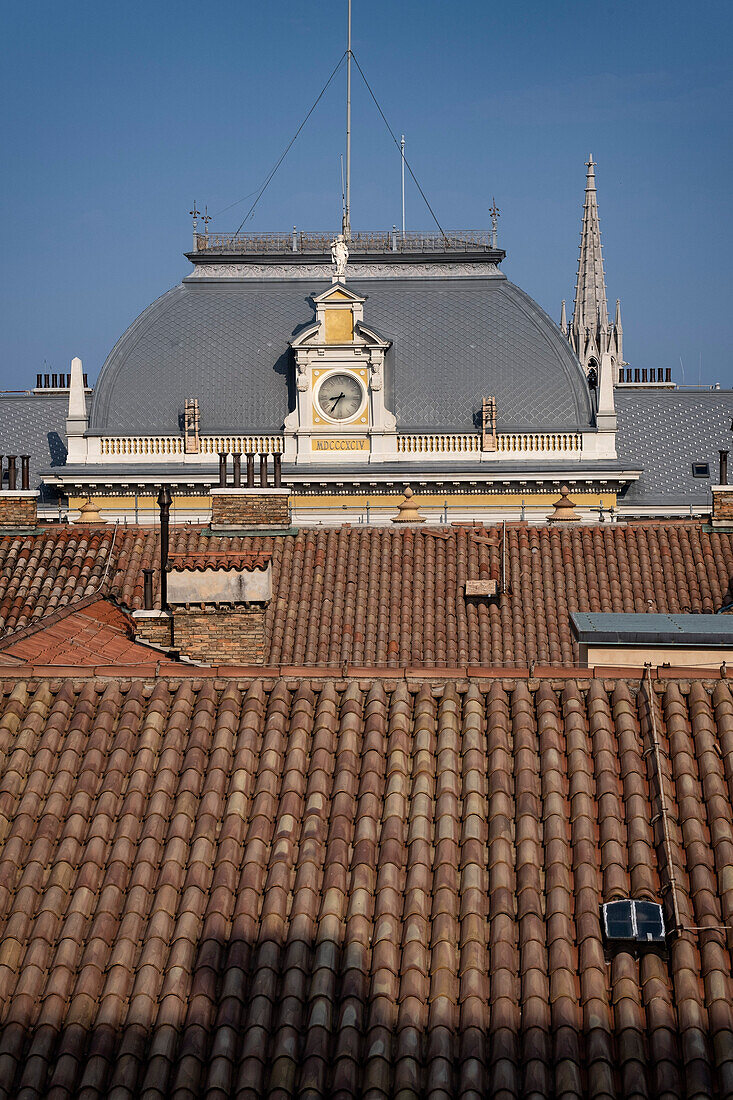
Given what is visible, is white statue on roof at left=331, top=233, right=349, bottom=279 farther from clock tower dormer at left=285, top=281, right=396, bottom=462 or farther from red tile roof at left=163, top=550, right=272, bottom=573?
red tile roof at left=163, top=550, right=272, bottom=573

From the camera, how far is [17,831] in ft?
30.2

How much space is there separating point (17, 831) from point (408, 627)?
1344cm

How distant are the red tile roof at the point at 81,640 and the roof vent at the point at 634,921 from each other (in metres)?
6.14

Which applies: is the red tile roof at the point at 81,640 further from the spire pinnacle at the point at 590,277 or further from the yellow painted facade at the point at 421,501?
the spire pinnacle at the point at 590,277

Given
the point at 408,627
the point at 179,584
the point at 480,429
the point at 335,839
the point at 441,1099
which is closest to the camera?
the point at 441,1099

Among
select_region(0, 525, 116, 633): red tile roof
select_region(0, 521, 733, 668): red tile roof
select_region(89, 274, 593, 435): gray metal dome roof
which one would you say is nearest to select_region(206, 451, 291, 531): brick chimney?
select_region(0, 521, 733, 668): red tile roof

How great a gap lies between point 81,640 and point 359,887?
9086 mm

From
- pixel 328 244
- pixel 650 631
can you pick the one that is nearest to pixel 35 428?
pixel 328 244

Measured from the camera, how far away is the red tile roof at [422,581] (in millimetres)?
21969

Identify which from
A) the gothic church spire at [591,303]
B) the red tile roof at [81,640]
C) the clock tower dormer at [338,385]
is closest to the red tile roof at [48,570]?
the red tile roof at [81,640]

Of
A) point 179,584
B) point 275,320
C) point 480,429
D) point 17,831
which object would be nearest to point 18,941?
point 17,831

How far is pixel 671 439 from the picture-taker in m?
54.6

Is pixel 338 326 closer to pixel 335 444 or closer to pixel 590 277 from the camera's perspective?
pixel 335 444

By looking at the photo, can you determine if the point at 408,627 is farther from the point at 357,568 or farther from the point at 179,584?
the point at 179,584
